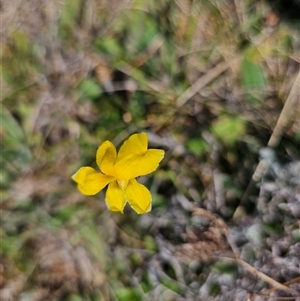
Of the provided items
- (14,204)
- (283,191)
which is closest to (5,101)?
(14,204)

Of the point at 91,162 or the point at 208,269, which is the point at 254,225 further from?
the point at 91,162

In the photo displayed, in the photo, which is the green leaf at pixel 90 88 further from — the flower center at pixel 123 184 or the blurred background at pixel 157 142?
the flower center at pixel 123 184

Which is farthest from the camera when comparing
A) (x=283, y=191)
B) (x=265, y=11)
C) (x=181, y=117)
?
(x=181, y=117)

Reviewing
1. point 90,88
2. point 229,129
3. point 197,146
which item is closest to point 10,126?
point 90,88

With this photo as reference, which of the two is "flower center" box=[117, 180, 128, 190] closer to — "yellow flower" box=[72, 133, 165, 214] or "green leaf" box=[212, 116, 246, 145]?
"yellow flower" box=[72, 133, 165, 214]

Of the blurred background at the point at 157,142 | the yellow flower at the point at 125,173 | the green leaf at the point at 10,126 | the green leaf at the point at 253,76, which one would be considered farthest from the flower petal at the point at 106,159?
the green leaf at the point at 10,126
